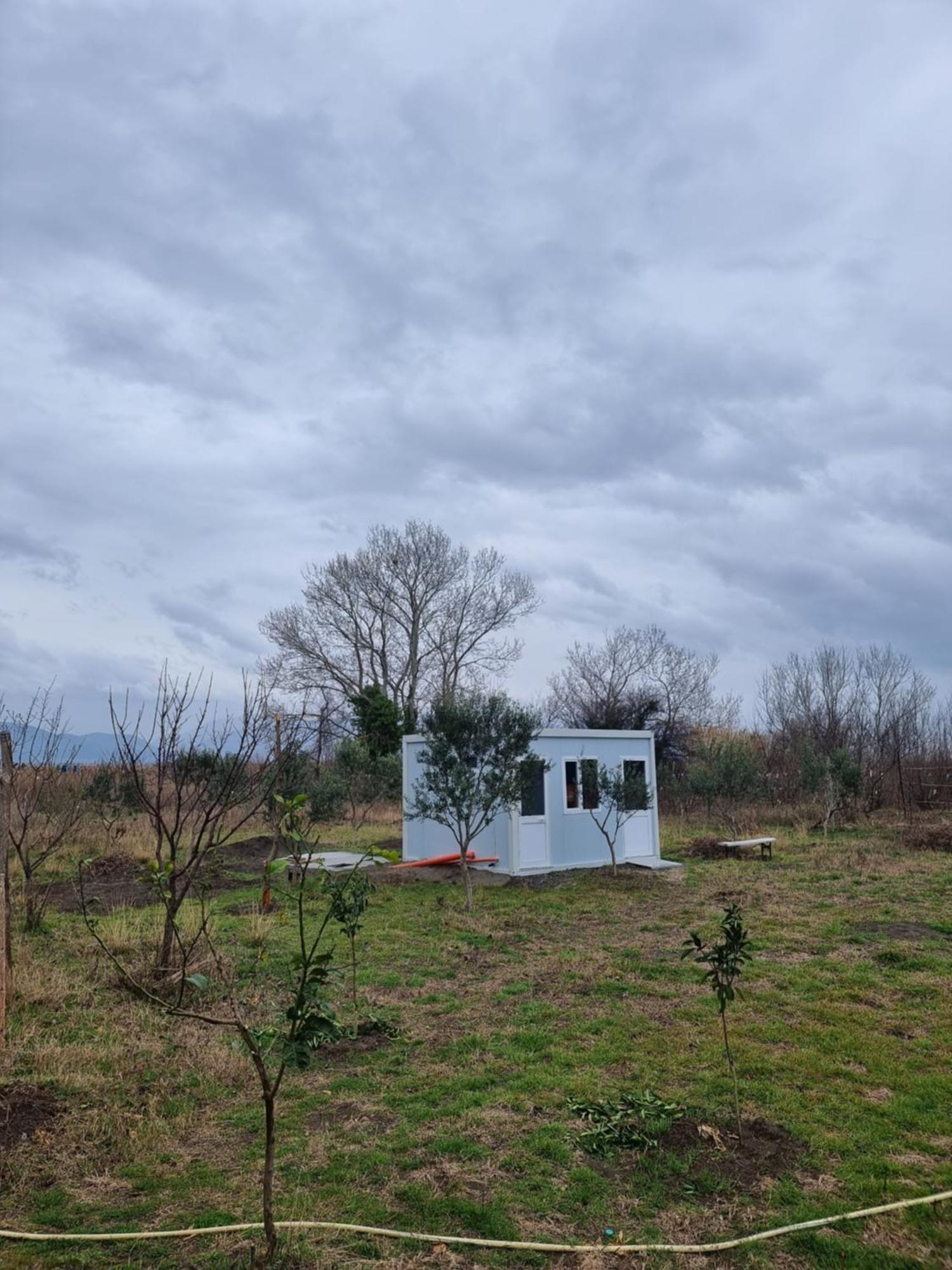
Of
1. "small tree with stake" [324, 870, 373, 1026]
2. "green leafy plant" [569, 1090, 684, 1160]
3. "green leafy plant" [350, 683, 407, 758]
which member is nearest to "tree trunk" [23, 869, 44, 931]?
"small tree with stake" [324, 870, 373, 1026]

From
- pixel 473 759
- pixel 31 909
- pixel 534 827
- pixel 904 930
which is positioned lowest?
pixel 904 930

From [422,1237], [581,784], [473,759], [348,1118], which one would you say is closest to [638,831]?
[581,784]

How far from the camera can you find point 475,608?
97.6 feet

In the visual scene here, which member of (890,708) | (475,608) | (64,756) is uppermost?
(475,608)

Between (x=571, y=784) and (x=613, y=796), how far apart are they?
1223 millimetres

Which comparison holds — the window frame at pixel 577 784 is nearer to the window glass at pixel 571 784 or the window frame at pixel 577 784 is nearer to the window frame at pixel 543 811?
the window glass at pixel 571 784

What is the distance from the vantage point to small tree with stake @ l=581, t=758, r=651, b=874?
A: 12.4m

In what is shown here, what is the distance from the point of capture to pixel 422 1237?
293 centimetres

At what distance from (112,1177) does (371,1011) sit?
2.49 metres

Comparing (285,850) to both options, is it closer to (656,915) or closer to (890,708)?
(656,915)

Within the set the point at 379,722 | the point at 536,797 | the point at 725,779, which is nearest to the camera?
the point at 536,797

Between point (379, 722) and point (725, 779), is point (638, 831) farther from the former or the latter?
point (379, 722)

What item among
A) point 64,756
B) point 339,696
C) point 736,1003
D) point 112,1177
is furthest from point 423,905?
point 339,696

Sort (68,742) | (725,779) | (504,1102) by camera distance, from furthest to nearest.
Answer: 1. (725,779)
2. (68,742)
3. (504,1102)
